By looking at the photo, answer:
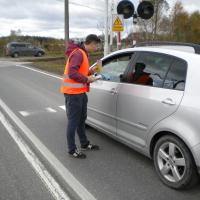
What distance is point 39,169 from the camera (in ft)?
17.2

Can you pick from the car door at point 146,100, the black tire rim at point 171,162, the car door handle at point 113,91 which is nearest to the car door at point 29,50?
the car door handle at point 113,91

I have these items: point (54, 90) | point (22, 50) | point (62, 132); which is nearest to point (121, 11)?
point (54, 90)

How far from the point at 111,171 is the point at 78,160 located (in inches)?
26.0

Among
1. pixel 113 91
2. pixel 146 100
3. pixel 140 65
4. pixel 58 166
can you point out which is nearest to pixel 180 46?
pixel 140 65

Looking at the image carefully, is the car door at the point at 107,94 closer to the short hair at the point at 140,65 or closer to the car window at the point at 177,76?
the short hair at the point at 140,65

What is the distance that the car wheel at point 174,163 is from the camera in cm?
434

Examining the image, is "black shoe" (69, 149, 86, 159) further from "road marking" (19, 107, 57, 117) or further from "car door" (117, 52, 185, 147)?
"road marking" (19, 107, 57, 117)

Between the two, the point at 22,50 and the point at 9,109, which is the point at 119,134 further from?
the point at 22,50

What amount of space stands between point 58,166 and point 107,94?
138 cm

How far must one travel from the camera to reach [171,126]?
14.6 ft

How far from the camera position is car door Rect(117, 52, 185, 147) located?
4.65 m

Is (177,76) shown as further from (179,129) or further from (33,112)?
(33,112)

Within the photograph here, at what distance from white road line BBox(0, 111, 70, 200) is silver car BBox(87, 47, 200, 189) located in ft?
4.03

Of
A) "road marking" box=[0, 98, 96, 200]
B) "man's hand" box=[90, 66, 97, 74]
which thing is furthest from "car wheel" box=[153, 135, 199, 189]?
"man's hand" box=[90, 66, 97, 74]
